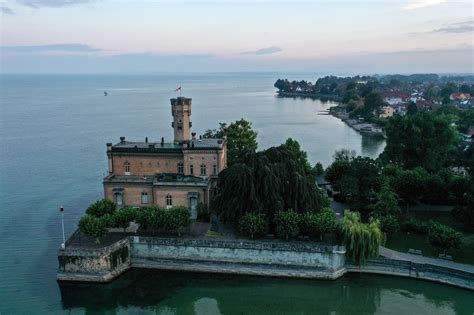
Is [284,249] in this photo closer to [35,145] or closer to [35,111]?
[35,145]

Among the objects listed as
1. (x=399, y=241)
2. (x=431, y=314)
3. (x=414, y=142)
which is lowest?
(x=431, y=314)

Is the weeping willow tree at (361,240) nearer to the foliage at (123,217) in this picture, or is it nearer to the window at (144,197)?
the foliage at (123,217)

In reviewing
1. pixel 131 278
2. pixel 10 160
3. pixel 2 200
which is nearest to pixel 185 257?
pixel 131 278

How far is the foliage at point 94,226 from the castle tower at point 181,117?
11611 millimetres

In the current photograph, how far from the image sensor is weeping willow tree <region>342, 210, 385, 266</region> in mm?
28781

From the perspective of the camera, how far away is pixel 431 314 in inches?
1030

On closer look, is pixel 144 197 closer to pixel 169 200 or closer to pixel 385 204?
pixel 169 200

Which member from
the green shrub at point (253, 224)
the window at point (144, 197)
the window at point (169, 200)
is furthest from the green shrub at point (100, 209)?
the green shrub at point (253, 224)

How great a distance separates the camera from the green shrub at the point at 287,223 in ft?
97.9

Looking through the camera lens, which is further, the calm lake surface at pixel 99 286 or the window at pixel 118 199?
the window at pixel 118 199

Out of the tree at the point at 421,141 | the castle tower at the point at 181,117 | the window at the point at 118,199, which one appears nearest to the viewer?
the window at the point at 118,199

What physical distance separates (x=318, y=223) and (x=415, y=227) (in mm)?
8728

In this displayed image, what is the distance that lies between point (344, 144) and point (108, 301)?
6336 cm

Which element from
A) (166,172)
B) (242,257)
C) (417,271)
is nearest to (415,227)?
(417,271)
